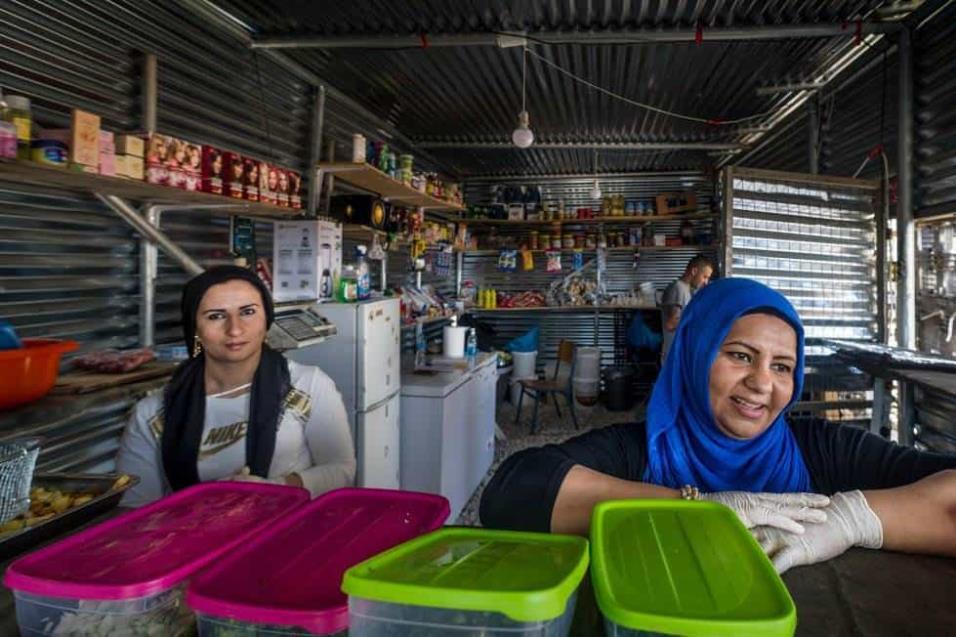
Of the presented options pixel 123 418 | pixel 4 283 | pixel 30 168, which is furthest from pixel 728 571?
pixel 123 418

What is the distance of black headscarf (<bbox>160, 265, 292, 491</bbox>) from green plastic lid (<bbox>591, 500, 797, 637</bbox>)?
1506 millimetres

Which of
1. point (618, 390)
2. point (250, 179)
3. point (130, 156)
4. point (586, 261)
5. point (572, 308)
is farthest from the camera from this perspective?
point (586, 261)

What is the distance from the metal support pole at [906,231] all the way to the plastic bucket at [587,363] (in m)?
4.36

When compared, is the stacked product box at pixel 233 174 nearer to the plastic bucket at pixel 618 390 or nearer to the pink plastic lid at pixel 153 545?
the pink plastic lid at pixel 153 545

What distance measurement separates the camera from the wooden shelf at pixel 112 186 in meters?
1.73

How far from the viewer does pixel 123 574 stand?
0.72 meters

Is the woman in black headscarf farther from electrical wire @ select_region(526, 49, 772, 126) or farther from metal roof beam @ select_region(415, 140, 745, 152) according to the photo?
metal roof beam @ select_region(415, 140, 745, 152)

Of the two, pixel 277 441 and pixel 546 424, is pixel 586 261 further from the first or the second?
pixel 277 441

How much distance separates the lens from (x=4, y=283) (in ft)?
6.82

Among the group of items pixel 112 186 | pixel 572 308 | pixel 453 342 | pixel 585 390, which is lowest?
pixel 585 390

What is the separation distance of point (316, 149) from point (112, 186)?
2.08 metres

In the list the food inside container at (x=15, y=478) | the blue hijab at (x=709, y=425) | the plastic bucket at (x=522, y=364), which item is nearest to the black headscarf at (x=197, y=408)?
the food inside container at (x=15, y=478)

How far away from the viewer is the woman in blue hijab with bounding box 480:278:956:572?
118 cm

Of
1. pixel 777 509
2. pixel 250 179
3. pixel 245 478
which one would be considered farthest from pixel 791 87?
pixel 245 478
